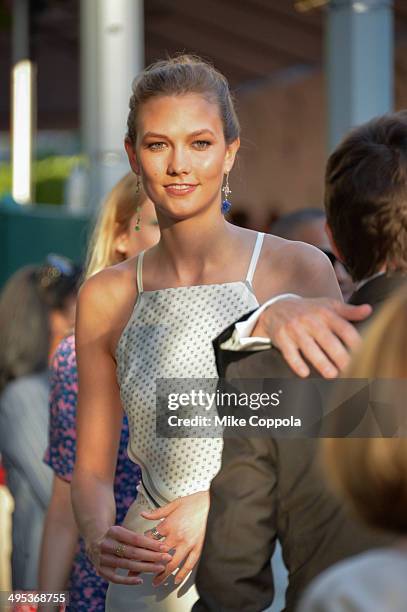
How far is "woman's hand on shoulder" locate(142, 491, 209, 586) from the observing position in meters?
2.10

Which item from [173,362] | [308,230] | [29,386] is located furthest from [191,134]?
[29,386]

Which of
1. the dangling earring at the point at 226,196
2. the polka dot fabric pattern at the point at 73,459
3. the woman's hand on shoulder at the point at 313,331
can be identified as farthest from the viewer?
the polka dot fabric pattern at the point at 73,459

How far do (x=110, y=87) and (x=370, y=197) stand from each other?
3.87m

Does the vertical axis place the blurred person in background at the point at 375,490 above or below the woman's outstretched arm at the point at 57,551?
above

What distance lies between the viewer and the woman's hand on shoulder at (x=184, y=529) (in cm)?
210

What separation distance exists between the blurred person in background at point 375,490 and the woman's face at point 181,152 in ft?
3.28

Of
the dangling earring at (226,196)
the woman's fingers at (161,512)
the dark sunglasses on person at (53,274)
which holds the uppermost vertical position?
the dangling earring at (226,196)

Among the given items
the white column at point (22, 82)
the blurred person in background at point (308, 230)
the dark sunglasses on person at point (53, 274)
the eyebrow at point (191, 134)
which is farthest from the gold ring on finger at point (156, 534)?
the white column at point (22, 82)

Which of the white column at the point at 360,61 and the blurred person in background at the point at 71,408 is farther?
the white column at the point at 360,61

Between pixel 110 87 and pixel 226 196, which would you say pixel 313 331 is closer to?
pixel 226 196

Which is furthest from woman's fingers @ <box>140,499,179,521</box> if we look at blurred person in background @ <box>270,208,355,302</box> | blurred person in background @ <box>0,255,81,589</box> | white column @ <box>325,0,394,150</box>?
white column @ <box>325,0,394,150</box>

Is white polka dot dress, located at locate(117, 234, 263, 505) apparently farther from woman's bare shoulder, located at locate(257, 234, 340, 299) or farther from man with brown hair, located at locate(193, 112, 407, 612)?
man with brown hair, located at locate(193, 112, 407, 612)

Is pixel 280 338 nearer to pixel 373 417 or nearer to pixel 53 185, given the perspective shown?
pixel 373 417

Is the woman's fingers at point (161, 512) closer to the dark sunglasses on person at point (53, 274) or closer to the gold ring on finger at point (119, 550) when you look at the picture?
the gold ring on finger at point (119, 550)
